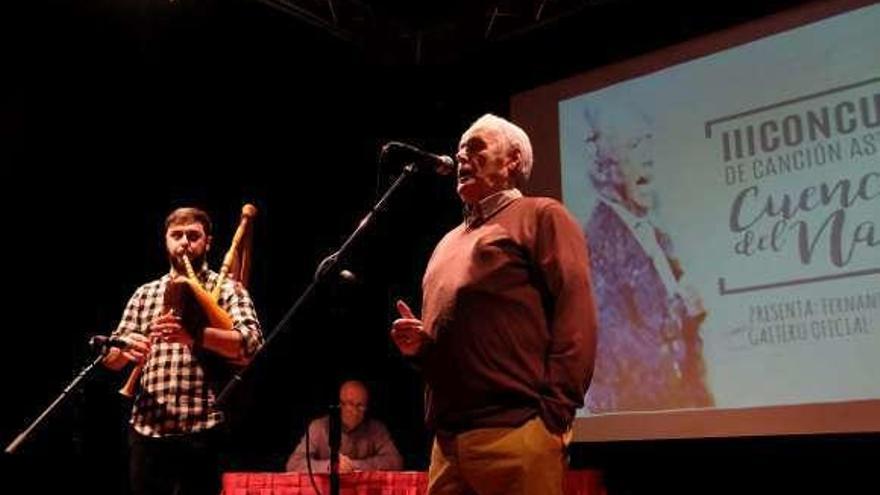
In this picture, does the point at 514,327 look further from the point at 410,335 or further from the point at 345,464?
the point at 345,464

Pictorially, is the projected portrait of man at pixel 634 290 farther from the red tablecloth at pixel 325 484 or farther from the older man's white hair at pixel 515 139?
the older man's white hair at pixel 515 139

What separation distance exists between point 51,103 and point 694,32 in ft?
9.85

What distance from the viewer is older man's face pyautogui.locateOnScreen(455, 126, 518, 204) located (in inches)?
86.3

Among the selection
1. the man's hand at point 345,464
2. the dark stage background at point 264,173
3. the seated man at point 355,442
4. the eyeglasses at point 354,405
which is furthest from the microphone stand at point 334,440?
the eyeglasses at point 354,405

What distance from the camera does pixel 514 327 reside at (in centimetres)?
196

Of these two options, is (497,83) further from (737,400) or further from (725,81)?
(737,400)

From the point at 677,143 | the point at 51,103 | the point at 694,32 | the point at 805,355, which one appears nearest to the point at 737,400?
the point at 805,355

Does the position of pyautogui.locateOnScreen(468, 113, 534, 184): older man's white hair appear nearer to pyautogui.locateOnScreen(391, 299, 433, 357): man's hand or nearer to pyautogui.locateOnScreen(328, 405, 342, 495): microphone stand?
pyautogui.locateOnScreen(391, 299, 433, 357): man's hand

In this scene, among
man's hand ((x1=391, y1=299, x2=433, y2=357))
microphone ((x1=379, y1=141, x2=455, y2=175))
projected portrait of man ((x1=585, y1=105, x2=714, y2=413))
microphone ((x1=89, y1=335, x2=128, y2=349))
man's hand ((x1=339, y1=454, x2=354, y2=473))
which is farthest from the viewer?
man's hand ((x1=339, y1=454, x2=354, y2=473))

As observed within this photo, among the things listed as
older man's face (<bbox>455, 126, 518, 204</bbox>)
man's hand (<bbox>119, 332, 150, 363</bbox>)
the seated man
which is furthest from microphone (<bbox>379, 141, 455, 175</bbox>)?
the seated man

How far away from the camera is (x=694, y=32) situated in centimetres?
443

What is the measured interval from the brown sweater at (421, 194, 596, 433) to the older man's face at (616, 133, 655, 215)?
84.5 inches

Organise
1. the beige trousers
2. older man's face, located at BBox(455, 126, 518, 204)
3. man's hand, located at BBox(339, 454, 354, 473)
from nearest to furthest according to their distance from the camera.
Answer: the beige trousers, older man's face, located at BBox(455, 126, 518, 204), man's hand, located at BBox(339, 454, 354, 473)

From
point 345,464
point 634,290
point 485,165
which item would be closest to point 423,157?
point 485,165
